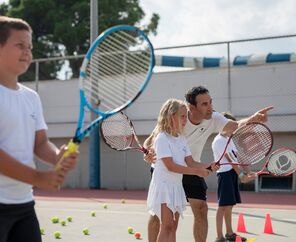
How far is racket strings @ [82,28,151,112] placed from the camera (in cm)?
365

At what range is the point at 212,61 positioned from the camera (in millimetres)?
16203

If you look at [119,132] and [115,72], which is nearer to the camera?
[115,72]

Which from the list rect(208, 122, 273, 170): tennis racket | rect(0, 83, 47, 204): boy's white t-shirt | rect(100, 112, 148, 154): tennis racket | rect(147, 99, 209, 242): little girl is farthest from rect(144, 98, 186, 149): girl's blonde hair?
rect(0, 83, 47, 204): boy's white t-shirt

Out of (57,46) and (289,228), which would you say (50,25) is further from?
(289,228)

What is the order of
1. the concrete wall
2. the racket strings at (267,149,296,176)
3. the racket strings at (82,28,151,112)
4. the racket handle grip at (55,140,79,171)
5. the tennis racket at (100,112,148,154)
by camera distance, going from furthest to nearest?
the concrete wall < the racket strings at (267,149,296,176) < the tennis racket at (100,112,148,154) < the racket strings at (82,28,151,112) < the racket handle grip at (55,140,79,171)

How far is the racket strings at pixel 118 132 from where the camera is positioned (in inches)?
241

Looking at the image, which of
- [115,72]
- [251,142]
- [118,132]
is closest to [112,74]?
[115,72]

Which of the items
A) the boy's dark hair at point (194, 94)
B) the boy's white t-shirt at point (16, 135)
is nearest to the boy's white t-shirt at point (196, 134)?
the boy's dark hair at point (194, 94)

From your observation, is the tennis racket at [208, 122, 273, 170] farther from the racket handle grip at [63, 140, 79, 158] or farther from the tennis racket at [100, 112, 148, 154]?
the racket handle grip at [63, 140, 79, 158]

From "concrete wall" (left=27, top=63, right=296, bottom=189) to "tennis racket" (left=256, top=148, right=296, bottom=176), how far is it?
27.9 ft

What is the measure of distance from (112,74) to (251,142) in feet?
7.49

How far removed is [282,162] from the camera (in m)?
6.50

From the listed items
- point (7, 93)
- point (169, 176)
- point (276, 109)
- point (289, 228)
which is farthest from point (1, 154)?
point (276, 109)

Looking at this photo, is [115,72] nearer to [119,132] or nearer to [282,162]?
[119,132]
